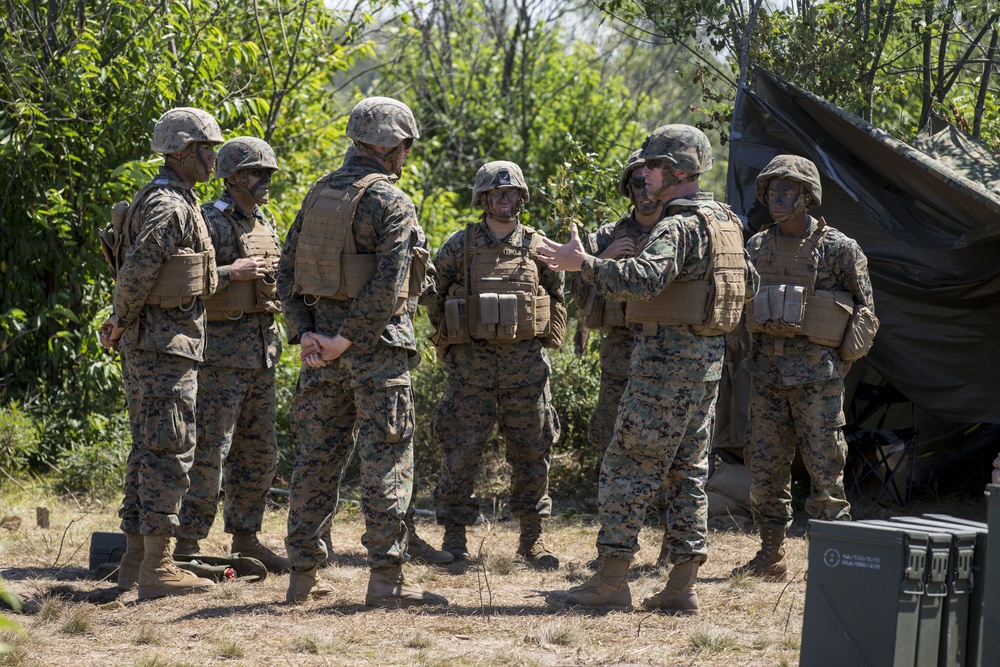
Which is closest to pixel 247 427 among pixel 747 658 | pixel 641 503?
pixel 641 503

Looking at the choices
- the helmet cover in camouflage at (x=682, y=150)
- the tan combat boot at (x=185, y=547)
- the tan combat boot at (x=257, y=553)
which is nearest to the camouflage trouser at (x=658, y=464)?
the helmet cover in camouflage at (x=682, y=150)

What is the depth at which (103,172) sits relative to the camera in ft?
28.8

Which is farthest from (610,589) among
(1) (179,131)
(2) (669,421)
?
(1) (179,131)

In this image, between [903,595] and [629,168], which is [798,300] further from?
[903,595]

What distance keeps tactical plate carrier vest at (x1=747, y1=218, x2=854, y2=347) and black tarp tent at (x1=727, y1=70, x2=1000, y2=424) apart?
1.34 m

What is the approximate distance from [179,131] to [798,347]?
3.46m

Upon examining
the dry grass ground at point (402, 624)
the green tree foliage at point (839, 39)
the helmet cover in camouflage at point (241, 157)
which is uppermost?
the green tree foliage at point (839, 39)

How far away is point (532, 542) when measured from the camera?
21.8ft

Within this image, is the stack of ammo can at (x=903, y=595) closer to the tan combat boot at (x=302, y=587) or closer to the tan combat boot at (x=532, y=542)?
the tan combat boot at (x=302, y=587)

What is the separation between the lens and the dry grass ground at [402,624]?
4.44 metres

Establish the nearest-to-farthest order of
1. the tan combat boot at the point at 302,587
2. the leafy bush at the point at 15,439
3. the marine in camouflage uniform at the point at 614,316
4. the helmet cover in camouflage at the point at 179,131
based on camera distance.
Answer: the tan combat boot at the point at 302,587 → the helmet cover in camouflage at the point at 179,131 → the marine in camouflage uniform at the point at 614,316 → the leafy bush at the point at 15,439

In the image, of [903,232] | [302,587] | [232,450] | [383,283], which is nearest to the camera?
[383,283]

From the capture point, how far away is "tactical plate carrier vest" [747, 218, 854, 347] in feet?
19.3

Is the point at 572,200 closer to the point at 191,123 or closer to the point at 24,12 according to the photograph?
the point at 191,123
